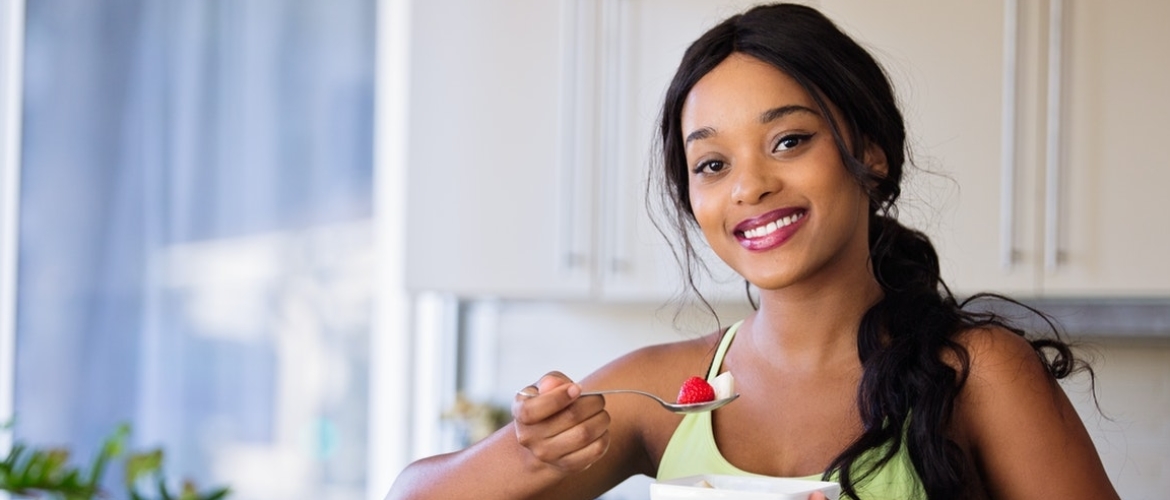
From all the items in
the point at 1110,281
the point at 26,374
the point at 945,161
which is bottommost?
the point at 26,374

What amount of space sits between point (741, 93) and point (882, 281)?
0.87ft

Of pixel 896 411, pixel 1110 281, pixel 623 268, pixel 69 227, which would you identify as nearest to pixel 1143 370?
pixel 1110 281

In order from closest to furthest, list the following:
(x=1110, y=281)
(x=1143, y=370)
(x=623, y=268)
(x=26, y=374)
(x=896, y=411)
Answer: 1. (x=896, y=411)
2. (x=1110, y=281)
3. (x=1143, y=370)
4. (x=623, y=268)
5. (x=26, y=374)

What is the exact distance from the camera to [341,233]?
3.21 meters

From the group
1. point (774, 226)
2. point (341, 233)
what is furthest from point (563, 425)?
point (341, 233)

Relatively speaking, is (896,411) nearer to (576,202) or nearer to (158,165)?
(576,202)

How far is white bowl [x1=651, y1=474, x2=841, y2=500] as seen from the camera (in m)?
0.94

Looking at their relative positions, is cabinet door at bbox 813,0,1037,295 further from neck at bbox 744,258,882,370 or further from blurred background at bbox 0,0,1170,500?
neck at bbox 744,258,882,370

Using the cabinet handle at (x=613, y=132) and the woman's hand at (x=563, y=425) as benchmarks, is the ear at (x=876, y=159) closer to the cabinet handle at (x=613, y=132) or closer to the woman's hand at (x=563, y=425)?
the woman's hand at (x=563, y=425)

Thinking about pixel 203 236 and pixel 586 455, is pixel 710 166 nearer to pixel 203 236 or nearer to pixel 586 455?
pixel 586 455

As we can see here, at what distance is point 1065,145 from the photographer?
2.05m

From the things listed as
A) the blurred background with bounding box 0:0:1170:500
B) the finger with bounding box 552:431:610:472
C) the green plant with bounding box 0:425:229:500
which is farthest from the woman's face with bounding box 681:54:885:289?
the blurred background with bounding box 0:0:1170:500

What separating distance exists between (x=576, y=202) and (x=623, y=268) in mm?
164

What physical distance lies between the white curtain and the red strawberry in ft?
6.81
